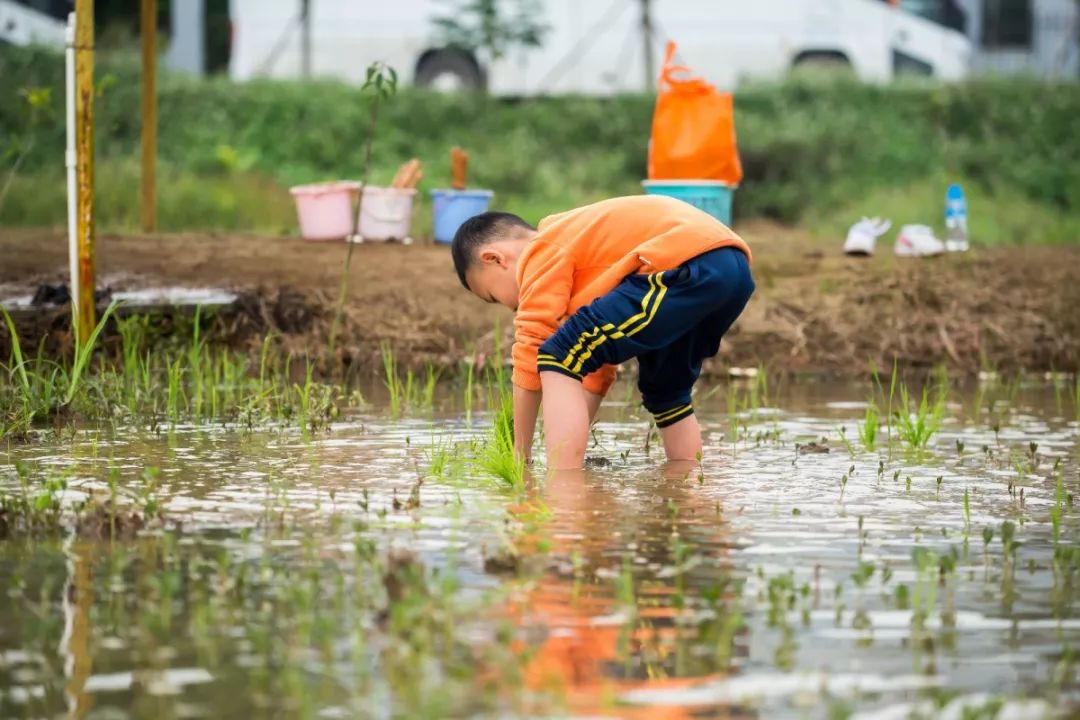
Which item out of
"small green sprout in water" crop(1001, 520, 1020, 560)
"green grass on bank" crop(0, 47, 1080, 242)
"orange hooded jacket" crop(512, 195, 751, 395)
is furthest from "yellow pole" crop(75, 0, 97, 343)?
"green grass on bank" crop(0, 47, 1080, 242)

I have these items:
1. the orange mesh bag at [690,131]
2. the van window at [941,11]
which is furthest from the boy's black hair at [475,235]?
the van window at [941,11]

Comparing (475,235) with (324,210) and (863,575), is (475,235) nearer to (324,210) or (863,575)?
(863,575)

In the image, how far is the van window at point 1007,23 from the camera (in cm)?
2502

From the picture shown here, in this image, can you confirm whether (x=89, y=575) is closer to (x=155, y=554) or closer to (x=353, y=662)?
(x=155, y=554)

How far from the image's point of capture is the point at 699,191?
34.3ft

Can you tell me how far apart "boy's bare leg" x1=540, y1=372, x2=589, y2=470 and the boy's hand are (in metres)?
0.12

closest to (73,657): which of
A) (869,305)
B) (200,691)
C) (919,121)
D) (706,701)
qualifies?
(200,691)

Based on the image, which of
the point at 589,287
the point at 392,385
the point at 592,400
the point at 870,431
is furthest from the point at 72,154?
the point at 870,431

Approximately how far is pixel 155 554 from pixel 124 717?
128 cm

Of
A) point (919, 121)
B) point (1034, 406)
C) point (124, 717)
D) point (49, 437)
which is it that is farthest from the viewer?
point (919, 121)

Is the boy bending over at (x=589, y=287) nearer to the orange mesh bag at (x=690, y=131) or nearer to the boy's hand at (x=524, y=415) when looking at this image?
the boy's hand at (x=524, y=415)

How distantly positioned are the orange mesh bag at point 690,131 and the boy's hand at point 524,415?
17.3ft

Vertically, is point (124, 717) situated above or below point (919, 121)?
below

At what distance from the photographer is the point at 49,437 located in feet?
20.5
